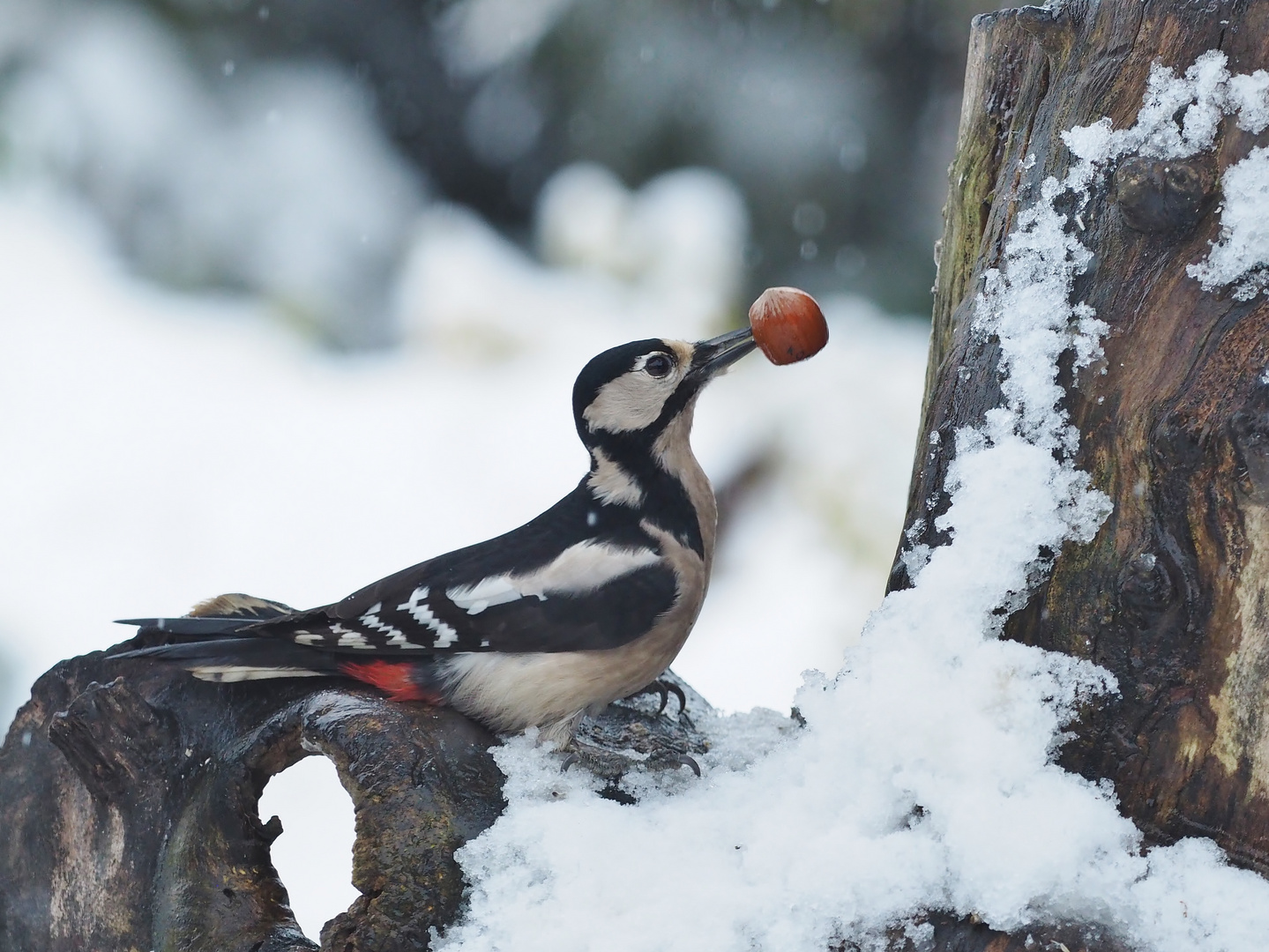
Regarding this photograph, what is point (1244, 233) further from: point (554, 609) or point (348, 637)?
point (348, 637)

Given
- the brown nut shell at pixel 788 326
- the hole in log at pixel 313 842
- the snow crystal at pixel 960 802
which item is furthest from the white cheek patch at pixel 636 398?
the hole in log at pixel 313 842

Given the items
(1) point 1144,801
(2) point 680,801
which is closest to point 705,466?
(2) point 680,801

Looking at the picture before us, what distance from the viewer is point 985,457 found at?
1.76 meters

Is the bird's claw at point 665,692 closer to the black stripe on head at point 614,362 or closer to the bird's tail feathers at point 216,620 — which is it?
the black stripe on head at point 614,362

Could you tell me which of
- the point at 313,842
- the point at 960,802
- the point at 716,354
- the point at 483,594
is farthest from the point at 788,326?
the point at 313,842

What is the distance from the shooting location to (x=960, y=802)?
1.52 metres

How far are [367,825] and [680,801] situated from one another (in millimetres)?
514

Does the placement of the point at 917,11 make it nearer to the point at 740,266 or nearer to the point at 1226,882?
the point at 740,266

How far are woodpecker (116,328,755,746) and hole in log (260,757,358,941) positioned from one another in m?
1.62

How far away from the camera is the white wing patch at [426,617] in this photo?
87.7 inches

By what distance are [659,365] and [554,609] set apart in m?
0.59

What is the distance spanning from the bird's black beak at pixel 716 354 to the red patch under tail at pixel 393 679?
0.87 meters

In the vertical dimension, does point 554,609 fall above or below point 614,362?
below

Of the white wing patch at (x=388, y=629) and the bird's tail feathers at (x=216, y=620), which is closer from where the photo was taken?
the white wing patch at (x=388, y=629)
